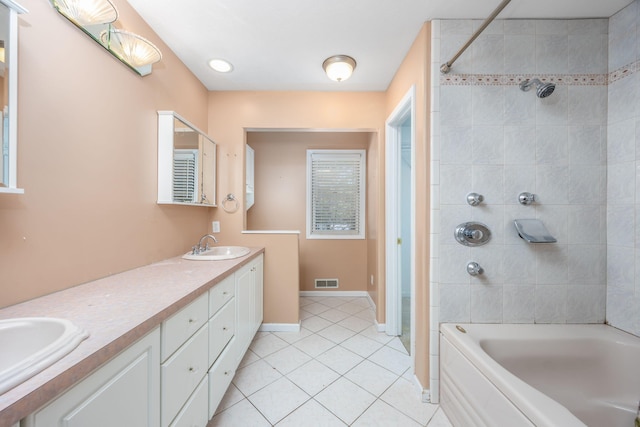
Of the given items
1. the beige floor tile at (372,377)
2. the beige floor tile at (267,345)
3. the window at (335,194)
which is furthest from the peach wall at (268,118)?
the window at (335,194)

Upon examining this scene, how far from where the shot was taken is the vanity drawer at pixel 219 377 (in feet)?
4.01

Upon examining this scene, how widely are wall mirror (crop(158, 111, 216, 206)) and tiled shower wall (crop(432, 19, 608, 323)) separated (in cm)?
176

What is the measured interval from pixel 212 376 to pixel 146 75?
186 cm

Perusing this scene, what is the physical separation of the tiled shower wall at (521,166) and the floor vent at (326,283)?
198 centimetres

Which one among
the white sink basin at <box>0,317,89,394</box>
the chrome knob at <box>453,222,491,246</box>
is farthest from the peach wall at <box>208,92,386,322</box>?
the white sink basin at <box>0,317,89,394</box>

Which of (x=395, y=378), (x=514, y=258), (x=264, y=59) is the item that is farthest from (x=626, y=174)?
(x=264, y=59)

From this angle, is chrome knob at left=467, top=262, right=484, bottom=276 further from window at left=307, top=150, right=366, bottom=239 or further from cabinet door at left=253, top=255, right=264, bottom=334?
window at left=307, top=150, right=366, bottom=239

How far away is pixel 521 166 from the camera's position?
1460 millimetres

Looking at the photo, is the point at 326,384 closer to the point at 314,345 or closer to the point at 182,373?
the point at 314,345

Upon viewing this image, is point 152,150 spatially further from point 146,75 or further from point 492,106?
point 492,106

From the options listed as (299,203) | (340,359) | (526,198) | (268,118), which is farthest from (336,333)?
→ (268,118)

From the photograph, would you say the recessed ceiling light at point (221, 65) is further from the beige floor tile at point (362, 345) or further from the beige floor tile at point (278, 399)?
the beige floor tile at point (362, 345)

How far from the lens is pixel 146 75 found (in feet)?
4.97

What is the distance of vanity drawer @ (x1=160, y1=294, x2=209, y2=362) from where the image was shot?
882 mm
